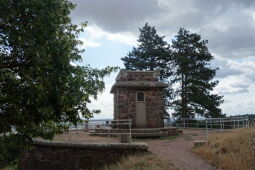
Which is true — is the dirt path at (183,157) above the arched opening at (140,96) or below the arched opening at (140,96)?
below

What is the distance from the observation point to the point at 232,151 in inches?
396

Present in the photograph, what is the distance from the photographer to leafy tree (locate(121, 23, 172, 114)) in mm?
31844

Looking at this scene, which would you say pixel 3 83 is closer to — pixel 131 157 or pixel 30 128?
pixel 30 128

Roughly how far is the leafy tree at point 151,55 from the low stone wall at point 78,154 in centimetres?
1950

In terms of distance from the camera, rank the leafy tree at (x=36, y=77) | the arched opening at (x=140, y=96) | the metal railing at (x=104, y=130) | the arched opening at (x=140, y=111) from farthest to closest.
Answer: the arched opening at (x=140, y=96)
the arched opening at (x=140, y=111)
the metal railing at (x=104, y=130)
the leafy tree at (x=36, y=77)

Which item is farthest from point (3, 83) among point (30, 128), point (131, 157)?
point (131, 157)

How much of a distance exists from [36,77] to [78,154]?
6.62m

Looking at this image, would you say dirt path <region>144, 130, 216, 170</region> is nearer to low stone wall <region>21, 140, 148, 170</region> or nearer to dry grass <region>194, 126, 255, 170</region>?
dry grass <region>194, 126, 255, 170</region>

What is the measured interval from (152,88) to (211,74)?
13446 mm

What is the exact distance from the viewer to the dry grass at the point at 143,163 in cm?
940

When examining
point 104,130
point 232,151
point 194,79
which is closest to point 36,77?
point 232,151

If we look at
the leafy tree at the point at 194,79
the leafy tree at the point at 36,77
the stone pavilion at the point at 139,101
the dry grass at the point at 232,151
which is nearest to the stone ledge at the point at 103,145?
the dry grass at the point at 232,151

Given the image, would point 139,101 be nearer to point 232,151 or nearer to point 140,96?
point 140,96

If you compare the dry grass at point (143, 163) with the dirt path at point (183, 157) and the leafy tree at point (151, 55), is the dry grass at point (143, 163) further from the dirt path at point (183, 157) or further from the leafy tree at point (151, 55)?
the leafy tree at point (151, 55)
